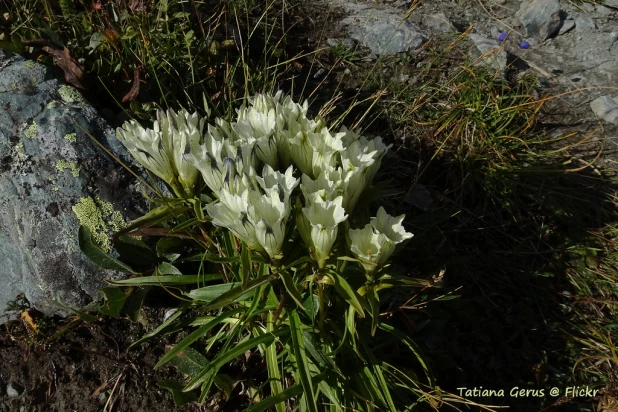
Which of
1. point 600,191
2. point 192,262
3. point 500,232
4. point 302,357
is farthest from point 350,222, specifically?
point 600,191

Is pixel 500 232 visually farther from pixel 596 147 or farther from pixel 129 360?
pixel 129 360

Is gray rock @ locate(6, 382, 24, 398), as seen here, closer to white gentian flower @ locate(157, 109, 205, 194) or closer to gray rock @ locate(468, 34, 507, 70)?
white gentian flower @ locate(157, 109, 205, 194)

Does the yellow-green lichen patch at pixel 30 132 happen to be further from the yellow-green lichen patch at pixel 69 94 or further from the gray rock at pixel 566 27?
the gray rock at pixel 566 27

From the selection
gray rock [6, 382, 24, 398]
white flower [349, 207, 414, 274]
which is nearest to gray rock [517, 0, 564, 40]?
white flower [349, 207, 414, 274]

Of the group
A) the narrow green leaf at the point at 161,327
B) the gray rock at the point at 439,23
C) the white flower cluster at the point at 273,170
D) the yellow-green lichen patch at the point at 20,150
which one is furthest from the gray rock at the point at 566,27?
the yellow-green lichen patch at the point at 20,150

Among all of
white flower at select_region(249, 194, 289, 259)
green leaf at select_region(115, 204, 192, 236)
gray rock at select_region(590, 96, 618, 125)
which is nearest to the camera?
white flower at select_region(249, 194, 289, 259)

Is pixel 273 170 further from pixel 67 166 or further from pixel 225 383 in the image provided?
pixel 67 166
